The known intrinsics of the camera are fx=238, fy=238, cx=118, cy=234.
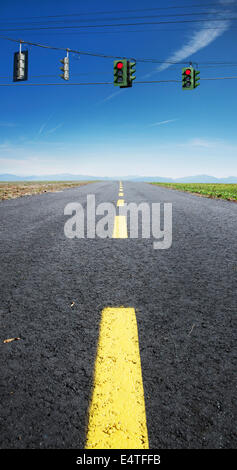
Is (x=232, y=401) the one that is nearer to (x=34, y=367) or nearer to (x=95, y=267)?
(x=34, y=367)

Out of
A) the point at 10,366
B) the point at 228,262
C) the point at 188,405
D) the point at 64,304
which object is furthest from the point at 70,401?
the point at 228,262

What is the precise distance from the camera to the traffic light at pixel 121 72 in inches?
474

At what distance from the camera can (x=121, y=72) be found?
39.7ft

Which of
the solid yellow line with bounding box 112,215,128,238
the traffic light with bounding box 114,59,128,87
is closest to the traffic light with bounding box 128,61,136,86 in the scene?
the traffic light with bounding box 114,59,128,87

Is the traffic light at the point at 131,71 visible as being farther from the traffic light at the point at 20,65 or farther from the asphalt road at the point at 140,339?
the asphalt road at the point at 140,339

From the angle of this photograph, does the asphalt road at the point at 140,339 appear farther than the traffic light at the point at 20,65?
No

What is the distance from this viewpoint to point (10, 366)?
3.66ft

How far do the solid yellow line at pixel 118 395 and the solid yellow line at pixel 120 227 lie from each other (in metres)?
2.40

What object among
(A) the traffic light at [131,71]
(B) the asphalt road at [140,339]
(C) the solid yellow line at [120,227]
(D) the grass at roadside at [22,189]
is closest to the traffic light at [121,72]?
(A) the traffic light at [131,71]

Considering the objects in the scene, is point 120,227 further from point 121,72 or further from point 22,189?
point 22,189

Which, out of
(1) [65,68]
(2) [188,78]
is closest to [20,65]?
(1) [65,68]

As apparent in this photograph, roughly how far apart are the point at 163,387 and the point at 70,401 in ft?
1.27

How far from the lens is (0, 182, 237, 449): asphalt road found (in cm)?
85

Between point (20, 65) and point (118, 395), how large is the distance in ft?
47.9
